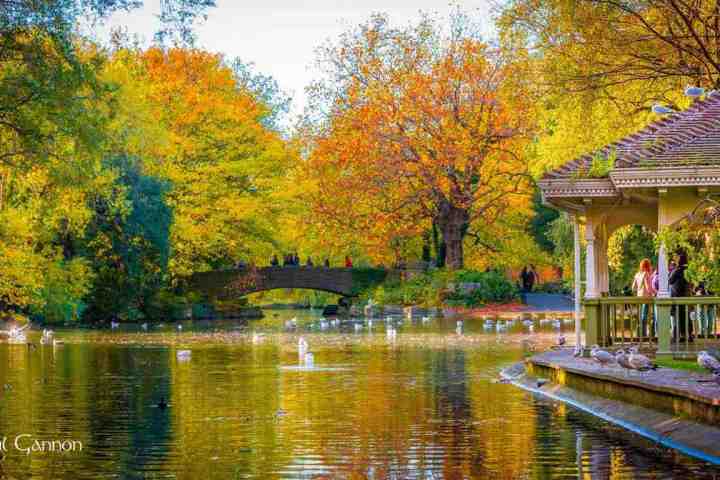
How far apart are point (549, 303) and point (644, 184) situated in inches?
1883

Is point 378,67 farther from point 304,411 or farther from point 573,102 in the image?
point 304,411

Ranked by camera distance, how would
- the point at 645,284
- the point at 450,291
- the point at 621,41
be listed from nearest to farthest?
the point at 645,284, the point at 621,41, the point at 450,291

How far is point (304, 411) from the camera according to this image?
67.1ft

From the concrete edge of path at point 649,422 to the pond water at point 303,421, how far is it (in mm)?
260

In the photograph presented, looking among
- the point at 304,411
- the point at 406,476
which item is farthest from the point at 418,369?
the point at 406,476

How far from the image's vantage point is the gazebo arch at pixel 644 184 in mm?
23734

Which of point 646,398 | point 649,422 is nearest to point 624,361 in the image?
point 646,398

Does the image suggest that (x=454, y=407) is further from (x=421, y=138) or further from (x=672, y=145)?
(x=421, y=138)

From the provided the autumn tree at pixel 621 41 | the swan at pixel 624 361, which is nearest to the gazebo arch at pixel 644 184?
the swan at pixel 624 361

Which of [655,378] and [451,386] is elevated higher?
[655,378]

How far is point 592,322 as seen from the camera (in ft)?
86.7

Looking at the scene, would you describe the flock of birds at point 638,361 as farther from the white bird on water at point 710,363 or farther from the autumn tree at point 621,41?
the autumn tree at point 621,41

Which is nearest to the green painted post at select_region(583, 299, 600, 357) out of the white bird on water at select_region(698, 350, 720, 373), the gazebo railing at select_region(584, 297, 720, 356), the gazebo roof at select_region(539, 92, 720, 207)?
the gazebo railing at select_region(584, 297, 720, 356)

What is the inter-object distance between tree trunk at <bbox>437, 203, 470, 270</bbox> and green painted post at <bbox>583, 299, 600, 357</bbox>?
40.5m
